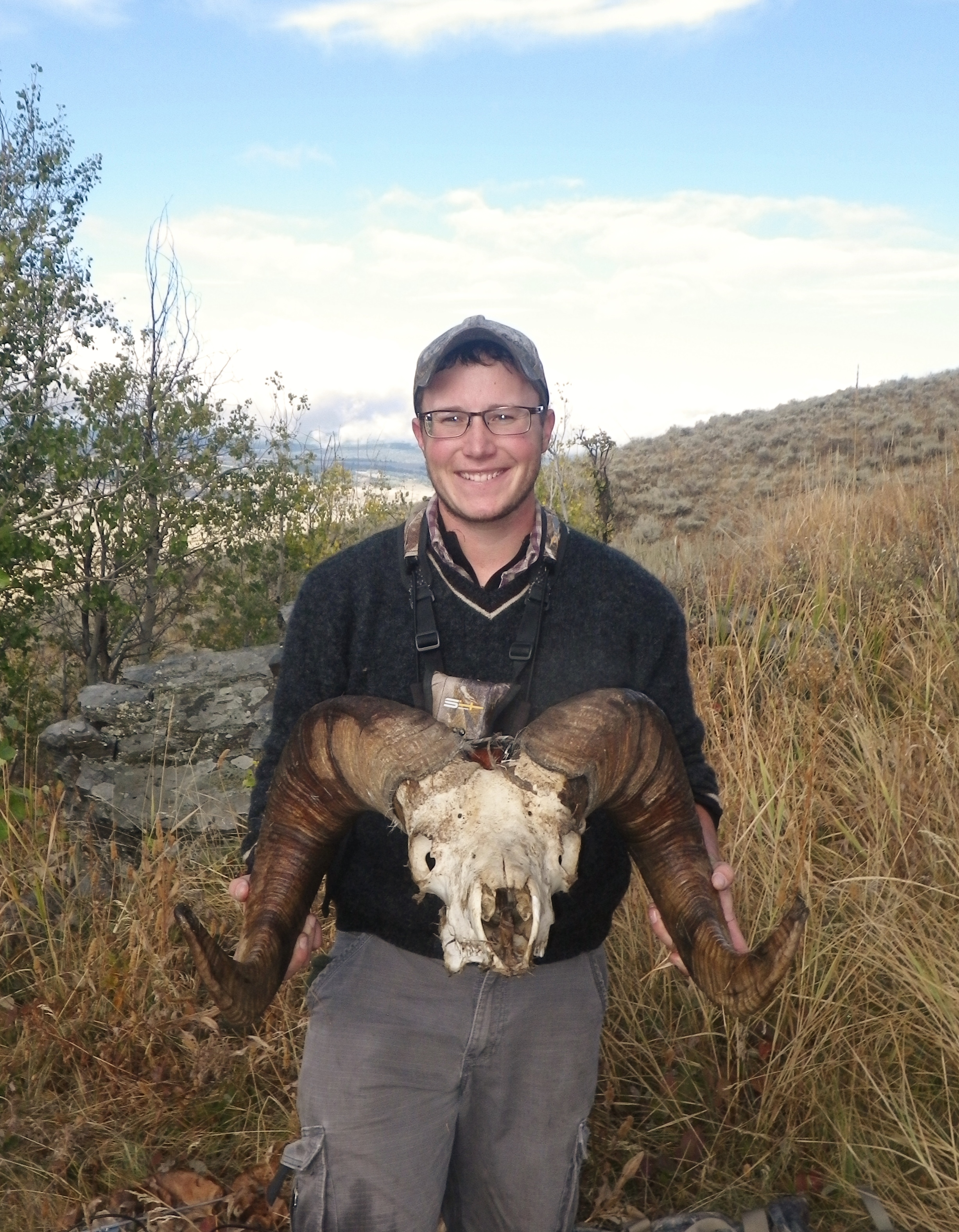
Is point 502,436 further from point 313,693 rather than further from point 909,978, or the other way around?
point 909,978

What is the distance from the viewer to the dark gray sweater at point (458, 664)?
2.97 meters

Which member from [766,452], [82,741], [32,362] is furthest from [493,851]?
[766,452]

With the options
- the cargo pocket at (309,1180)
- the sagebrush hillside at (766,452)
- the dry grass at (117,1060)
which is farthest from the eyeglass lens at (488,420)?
the sagebrush hillside at (766,452)

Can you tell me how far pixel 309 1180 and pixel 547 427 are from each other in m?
2.34

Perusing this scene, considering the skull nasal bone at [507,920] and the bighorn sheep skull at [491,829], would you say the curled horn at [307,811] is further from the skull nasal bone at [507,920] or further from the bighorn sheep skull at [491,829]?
the skull nasal bone at [507,920]

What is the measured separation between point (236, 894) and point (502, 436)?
5.12 feet

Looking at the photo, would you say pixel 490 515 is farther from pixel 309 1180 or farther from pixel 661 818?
pixel 309 1180

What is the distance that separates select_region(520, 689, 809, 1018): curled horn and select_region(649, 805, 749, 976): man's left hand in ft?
0.13

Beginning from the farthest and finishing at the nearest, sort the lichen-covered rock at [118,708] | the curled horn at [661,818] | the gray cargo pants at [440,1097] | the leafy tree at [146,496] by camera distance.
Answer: the leafy tree at [146,496], the lichen-covered rock at [118,708], the gray cargo pants at [440,1097], the curled horn at [661,818]

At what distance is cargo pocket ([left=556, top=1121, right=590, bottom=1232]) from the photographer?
9.40 feet

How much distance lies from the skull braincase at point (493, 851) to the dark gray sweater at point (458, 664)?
2.03 feet

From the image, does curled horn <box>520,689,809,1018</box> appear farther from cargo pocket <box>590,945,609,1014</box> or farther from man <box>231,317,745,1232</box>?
cargo pocket <box>590,945,609,1014</box>

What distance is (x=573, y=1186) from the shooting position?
288cm

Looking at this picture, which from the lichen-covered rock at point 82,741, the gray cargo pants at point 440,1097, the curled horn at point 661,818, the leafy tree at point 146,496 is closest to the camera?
the curled horn at point 661,818
